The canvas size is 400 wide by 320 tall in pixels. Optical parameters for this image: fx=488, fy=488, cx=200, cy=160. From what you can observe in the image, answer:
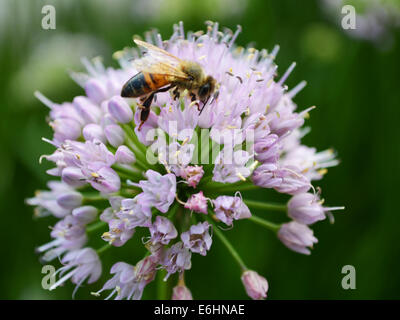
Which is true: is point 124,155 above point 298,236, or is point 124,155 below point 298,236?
above

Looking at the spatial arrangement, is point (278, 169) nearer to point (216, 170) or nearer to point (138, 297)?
point (216, 170)

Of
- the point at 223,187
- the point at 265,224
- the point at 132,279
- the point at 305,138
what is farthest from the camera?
the point at 305,138

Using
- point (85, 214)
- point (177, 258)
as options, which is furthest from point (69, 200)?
point (177, 258)

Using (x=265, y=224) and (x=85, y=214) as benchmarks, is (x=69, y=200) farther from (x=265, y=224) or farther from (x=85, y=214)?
(x=265, y=224)

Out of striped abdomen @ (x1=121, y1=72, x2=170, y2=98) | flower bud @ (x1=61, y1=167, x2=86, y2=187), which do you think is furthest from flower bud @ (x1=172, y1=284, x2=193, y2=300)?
striped abdomen @ (x1=121, y1=72, x2=170, y2=98)

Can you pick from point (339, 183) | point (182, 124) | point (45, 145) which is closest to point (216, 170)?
point (182, 124)

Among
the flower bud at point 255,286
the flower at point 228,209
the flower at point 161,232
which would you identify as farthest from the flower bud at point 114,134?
the flower bud at point 255,286
